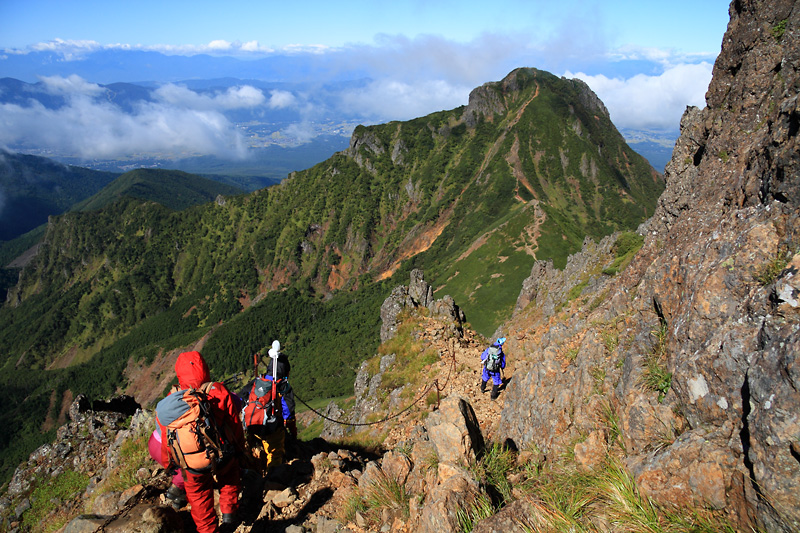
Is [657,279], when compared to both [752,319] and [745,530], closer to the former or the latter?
[752,319]

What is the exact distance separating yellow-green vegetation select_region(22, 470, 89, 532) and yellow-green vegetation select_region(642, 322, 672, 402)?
13.3m

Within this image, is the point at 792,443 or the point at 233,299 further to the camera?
the point at 233,299

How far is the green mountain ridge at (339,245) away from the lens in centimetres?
8769

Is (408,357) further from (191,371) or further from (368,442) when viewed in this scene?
(191,371)

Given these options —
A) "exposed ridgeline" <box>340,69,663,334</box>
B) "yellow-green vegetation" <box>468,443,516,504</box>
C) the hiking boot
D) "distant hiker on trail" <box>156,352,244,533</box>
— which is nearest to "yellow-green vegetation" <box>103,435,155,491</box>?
the hiking boot

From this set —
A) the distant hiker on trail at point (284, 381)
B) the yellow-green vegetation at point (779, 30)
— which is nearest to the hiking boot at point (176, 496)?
the distant hiker on trail at point (284, 381)

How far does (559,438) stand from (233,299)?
161923 mm

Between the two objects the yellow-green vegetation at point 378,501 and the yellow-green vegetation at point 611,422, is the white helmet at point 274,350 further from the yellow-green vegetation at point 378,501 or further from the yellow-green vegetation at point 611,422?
the yellow-green vegetation at point 611,422

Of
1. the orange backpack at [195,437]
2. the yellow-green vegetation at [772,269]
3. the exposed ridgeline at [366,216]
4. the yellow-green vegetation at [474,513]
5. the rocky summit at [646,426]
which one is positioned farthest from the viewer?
the exposed ridgeline at [366,216]

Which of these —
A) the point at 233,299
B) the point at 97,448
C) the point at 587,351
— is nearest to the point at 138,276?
the point at 233,299

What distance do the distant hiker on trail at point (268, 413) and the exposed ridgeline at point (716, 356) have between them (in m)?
5.13

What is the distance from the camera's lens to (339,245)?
150 metres

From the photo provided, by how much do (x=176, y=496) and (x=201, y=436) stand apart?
1.76 metres

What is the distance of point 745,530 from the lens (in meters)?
3.38
